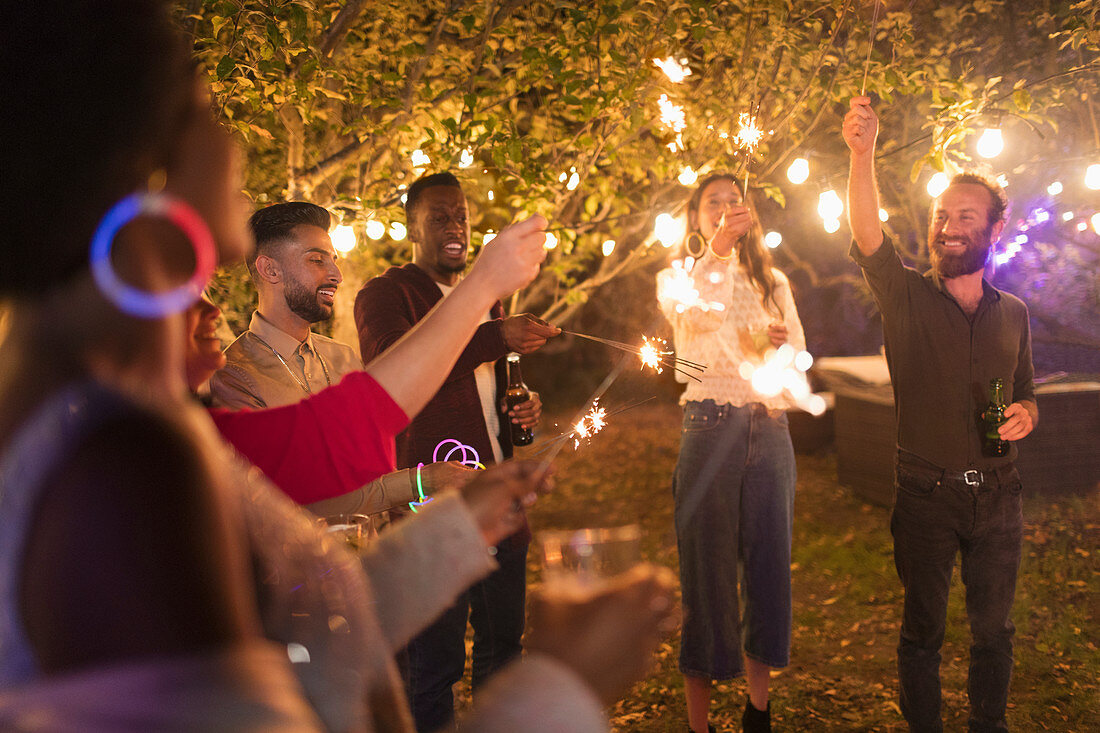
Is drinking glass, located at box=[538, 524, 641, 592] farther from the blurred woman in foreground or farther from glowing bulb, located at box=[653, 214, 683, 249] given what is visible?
glowing bulb, located at box=[653, 214, 683, 249]

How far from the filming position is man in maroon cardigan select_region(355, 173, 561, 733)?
319 cm

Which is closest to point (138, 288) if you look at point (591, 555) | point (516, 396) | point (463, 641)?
point (591, 555)

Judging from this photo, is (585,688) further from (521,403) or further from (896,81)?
(896,81)

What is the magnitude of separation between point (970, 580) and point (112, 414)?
3.62 metres

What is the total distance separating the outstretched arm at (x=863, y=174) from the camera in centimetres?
326

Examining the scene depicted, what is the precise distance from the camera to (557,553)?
122 centimetres

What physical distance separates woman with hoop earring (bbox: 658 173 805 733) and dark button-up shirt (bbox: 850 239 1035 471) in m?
0.54

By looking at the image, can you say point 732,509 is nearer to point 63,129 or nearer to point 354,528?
point 354,528

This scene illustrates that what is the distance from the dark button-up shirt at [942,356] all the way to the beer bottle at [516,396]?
5.75 feet

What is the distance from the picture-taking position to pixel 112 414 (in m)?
0.61

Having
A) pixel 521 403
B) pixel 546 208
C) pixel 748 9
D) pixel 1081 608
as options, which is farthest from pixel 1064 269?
pixel 521 403

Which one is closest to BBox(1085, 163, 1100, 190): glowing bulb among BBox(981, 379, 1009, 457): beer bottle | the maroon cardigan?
BBox(981, 379, 1009, 457): beer bottle

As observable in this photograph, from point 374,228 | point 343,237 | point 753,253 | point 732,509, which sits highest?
point 374,228

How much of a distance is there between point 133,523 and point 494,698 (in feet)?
1.55
